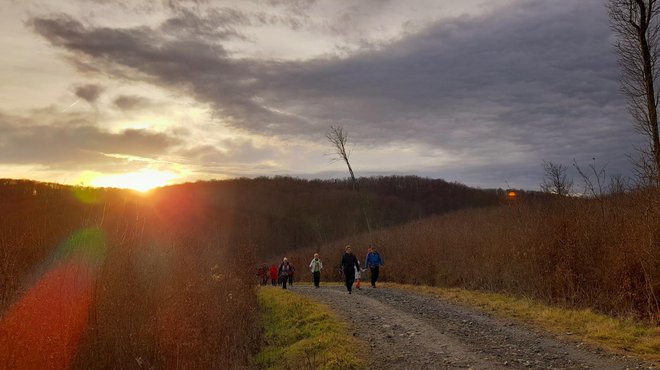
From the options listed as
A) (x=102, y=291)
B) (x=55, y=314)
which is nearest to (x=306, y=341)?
(x=102, y=291)

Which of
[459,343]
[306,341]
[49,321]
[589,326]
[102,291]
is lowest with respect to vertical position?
[306,341]

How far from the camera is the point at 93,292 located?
757 cm

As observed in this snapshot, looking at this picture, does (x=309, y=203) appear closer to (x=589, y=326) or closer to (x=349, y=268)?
(x=349, y=268)

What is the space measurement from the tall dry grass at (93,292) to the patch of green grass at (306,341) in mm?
1202

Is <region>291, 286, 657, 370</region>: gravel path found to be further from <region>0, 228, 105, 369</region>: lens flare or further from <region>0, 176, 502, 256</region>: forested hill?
<region>0, 176, 502, 256</region>: forested hill

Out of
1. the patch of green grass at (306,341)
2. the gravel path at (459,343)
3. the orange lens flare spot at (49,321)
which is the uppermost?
the orange lens flare spot at (49,321)

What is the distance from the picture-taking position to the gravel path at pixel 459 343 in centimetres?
889

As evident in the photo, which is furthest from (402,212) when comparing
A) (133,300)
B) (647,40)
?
(133,300)

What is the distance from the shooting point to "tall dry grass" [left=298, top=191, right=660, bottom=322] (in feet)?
43.2

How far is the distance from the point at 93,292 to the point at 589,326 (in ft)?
34.6

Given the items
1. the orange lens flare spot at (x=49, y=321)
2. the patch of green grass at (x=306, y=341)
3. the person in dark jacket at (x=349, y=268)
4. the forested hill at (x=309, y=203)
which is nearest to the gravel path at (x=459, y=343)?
the patch of green grass at (x=306, y=341)

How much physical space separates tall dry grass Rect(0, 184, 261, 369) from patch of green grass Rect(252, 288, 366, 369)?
3.94ft

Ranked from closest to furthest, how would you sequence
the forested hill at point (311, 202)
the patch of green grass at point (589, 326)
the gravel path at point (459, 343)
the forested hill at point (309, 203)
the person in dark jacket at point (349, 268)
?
the gravel path at point (459, 343) → the patch of green grass at point (589, 326) → the person in dark jacket at point (349, 268) → the forested hill at point (309, 203) → the forested hill at point (311, 202)

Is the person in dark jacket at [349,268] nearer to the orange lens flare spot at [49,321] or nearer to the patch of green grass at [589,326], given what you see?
the patch of green grass at [589,326]
